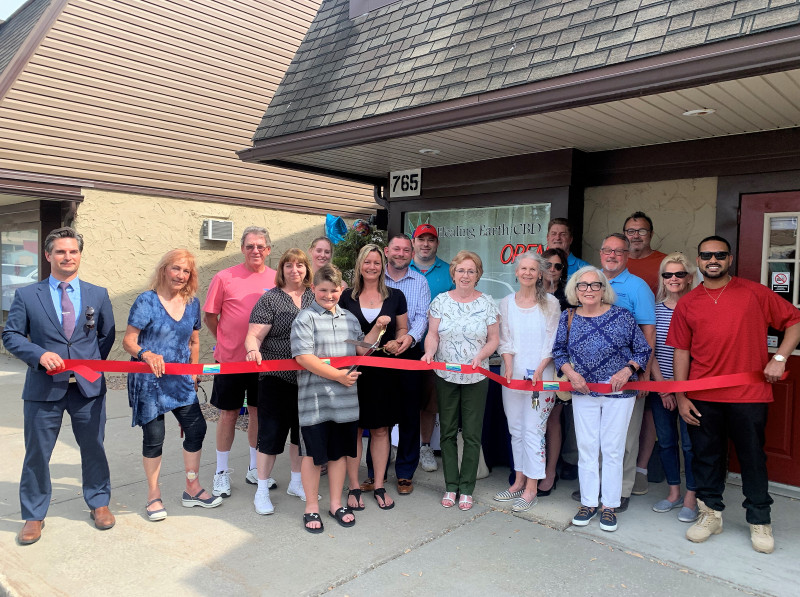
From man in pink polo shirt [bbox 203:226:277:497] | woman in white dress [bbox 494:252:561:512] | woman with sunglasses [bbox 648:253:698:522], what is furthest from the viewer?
man in pink polo shirt [bbox 203:226:277:497]

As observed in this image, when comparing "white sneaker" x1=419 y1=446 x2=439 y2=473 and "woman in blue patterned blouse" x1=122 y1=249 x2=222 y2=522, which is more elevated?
"woman in blue patterned blouse" x1=122 y1=249 x2=222 y2=522

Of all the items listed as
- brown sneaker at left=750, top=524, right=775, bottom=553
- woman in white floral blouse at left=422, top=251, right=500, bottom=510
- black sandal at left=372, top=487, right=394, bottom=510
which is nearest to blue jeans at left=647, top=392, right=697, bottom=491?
brown sneaker at left=750, top=524, right=775, bottom=553

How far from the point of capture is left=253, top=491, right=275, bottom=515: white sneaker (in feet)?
13.6

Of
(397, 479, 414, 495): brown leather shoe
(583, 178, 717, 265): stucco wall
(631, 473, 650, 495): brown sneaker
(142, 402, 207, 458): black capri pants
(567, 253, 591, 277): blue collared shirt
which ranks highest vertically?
(583, 178, 717, 265): stucco wall

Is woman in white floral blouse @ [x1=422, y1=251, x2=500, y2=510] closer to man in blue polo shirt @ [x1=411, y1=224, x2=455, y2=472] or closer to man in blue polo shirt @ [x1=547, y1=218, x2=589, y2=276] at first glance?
man in blue polo shirt @ [x1=411, y1=224, x2=455, y2=472]

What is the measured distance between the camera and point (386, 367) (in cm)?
421

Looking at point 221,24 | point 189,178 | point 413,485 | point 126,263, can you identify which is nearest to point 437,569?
point 413,485

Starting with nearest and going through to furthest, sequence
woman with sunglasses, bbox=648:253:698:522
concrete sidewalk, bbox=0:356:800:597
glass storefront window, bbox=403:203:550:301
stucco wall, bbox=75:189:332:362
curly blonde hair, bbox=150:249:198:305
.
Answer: concrete sidewalk, bbox=0:356:800:597 → curly blonde hair, bbox=150:249:198:305 → woman with sunglasses, bbox=648:253:698:522 → glass storefront window, bbox=403:203:550:301 → stucco wall, bbox=75:189:332:362

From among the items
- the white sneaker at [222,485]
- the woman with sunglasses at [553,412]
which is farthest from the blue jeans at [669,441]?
the white sneaker at [222,485]

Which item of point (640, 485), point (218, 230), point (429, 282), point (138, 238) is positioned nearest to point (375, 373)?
point (429, 282)

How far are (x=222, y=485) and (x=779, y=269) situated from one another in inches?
179

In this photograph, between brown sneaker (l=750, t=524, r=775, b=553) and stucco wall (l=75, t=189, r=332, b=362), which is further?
stucco wall (l=75, t=189, r=332, b=362)

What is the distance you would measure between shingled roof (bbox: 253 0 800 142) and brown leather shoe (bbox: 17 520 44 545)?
3916 millimetres

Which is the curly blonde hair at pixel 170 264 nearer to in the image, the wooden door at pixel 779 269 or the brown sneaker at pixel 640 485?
the brown sneaker at pixel 640 485
